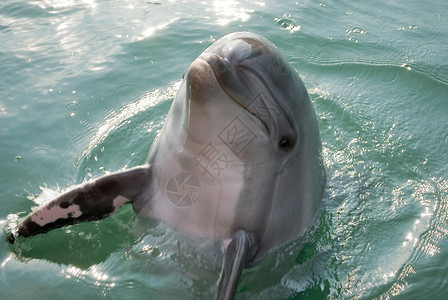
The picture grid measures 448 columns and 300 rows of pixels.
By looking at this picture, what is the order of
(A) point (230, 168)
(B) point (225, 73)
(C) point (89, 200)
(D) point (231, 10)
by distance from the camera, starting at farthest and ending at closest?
(D) point (231, 10)
(C) point (89, 200)
(A) point (230, 168)
(B) point (225, 73)

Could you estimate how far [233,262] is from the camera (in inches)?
157

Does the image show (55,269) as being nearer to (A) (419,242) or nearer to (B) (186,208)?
(B) (186,208)

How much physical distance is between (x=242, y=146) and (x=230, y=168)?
0.24 m

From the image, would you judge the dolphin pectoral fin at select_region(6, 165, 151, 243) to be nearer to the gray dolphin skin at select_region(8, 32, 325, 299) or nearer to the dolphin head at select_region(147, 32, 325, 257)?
the gray dolphin skin at select_region(8, 32, 325, 299)

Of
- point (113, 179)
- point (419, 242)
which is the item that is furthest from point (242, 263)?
point (419, 242)

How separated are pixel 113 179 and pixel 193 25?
614 centimetres

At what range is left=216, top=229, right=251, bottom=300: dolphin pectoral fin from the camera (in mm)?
3771

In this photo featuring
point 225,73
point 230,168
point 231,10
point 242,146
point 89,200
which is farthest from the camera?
point 231,10

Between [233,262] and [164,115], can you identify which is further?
[164,115]

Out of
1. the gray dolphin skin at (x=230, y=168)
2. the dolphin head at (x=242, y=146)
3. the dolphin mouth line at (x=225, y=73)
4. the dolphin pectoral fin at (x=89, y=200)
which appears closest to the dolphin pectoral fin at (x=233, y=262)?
the gray dolphin skin at (x=230, y=168)

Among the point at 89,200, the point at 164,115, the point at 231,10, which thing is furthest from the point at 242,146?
the point at 231,10

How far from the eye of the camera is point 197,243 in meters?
4.37

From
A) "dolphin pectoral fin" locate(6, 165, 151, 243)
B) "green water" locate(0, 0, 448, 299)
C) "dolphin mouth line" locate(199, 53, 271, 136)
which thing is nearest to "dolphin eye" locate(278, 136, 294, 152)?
"dolphin mouth line" locate(199, 53, 271, 136)

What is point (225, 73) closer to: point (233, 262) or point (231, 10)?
point (233, 262)
